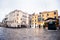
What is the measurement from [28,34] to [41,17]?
35 cm

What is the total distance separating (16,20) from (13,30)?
0.16 meters

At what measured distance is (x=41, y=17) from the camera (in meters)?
2.09

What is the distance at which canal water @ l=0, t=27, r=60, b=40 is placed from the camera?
1925mm

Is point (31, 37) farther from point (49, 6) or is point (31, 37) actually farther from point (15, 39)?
point (49, 6)

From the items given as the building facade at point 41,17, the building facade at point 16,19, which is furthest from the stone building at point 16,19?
the building facade at point 41,17

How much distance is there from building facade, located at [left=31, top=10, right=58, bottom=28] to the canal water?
10cm

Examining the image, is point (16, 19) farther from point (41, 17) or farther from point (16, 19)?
point (41, 17)

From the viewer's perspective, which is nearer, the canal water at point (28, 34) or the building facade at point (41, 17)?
the canal water at point (28, 34)

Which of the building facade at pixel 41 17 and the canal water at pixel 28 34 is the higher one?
the building facade at pixel 41 17

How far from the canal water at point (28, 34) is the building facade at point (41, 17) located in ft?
0.31

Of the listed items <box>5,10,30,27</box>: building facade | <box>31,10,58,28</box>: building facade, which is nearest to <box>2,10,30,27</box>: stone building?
<box>5,10,30,27</box>: building facade

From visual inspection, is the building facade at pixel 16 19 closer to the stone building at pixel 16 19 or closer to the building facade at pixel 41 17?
the stone building at pixel 16 19

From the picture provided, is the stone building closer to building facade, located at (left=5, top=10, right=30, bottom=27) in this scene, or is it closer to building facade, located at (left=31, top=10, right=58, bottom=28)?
building facade, located at (left=5, top=10, right=30, bottom=27)

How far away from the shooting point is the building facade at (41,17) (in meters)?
2.06
